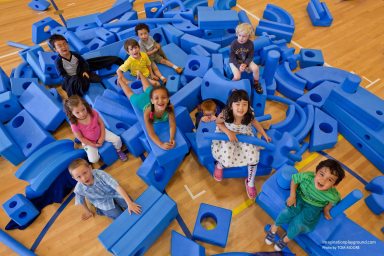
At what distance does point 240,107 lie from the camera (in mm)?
1967

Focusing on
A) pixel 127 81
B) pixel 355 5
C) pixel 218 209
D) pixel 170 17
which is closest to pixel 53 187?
pixel 127 81

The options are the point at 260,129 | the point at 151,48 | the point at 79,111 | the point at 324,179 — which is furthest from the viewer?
the point at 151,48

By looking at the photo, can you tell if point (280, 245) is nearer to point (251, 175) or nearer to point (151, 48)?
point (251, 175)

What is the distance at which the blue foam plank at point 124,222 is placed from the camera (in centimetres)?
186

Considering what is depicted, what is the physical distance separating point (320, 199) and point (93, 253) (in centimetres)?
170

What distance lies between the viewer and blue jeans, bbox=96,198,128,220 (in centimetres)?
209

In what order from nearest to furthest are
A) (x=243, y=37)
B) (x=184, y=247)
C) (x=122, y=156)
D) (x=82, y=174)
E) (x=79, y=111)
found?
(x=82, y=174), (x=184, y=247), (x=79, y=111), (x=122, y=156), (x=243, y=37)

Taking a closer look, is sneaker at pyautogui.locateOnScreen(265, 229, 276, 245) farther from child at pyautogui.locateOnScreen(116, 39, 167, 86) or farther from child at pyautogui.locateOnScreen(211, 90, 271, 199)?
child at pyautogui.locateOnScreen(116, 39, 167, 86)

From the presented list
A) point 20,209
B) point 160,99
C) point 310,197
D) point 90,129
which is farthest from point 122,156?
point 310,197

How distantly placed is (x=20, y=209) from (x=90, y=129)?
835 mm

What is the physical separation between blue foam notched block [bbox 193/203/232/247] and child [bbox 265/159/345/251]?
386mm

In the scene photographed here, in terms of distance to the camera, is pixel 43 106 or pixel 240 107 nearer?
pixel 240 107

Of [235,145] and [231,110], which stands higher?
[231,110]

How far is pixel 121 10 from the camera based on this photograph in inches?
154
